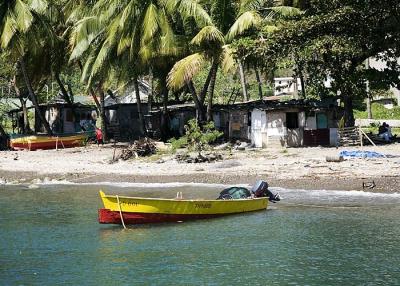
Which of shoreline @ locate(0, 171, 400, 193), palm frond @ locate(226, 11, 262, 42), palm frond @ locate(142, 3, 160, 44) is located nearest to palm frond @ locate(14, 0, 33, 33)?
palm frond @ locate(142, 3, 160, 44)

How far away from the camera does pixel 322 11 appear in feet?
103

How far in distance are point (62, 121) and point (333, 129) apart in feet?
82.0

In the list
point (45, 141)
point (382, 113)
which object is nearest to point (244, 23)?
point (45, 141)

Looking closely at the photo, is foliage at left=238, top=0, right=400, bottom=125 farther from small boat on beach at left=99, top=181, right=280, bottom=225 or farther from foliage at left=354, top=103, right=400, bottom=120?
foliage at left=354, top=103, right=400, bottom=120

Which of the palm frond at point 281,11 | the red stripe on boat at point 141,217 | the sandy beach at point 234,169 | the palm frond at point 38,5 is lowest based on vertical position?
the red stripe on boat at point 141,217

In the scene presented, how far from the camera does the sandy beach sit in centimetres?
2808

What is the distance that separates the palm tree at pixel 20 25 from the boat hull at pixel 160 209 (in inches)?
905

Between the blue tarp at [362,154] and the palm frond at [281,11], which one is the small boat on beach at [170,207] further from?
the palm frond at [281,11]

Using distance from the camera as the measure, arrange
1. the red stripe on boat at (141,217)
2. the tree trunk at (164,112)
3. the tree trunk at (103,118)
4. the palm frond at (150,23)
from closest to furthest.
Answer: the red stripe on boat at (141,217)
the palm frond at (150,23)
the tree trunk at (164,112)
the tree trunk at (103,118)

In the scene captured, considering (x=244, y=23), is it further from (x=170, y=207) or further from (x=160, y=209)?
(x=160, y=209)

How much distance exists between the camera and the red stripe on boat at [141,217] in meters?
21.4

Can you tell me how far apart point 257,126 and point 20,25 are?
17258 mm

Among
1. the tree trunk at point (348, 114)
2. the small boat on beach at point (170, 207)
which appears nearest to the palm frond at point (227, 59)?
the tree trunk at point (348, 114)

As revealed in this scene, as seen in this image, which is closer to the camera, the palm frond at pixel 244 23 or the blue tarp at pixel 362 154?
the blue tarp at pixel 362 154
